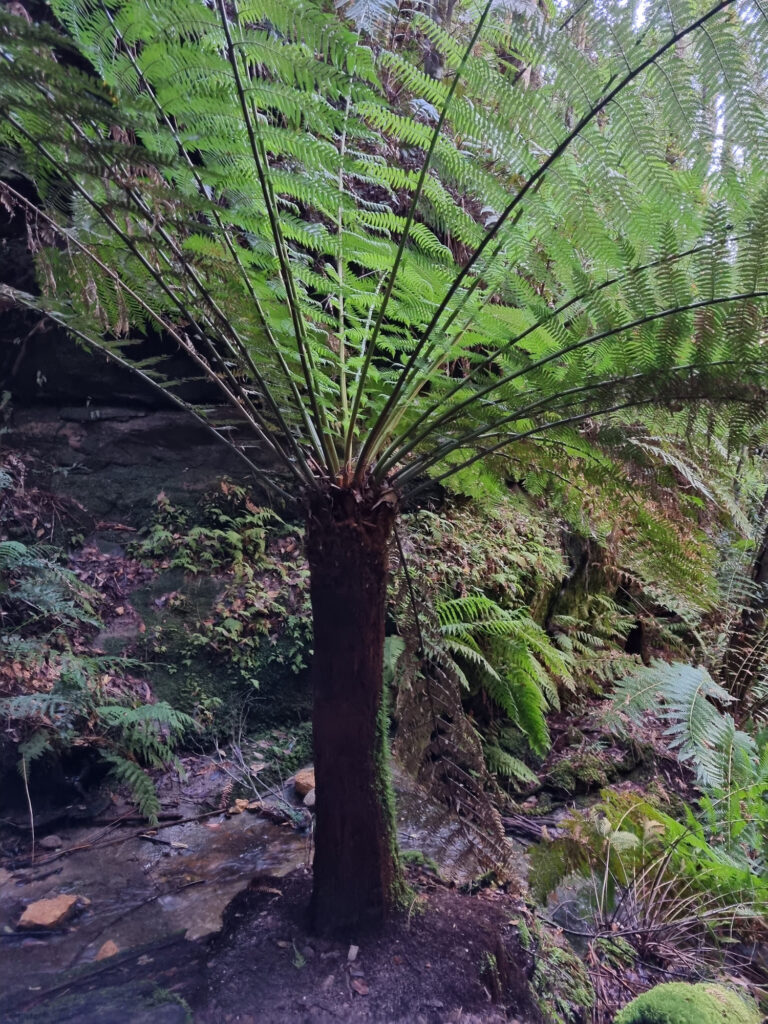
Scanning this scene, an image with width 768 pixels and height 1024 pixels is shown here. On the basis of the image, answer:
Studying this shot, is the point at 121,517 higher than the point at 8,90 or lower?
lower

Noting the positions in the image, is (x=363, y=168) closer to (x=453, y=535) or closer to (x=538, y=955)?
(x=538, y=955)

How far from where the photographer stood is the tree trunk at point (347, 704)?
146 cm

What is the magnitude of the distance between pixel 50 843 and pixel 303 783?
Answer: 0.90 metres

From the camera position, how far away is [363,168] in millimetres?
1634

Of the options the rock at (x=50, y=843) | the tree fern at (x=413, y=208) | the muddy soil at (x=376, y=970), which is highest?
the tree fern at (x=413, y=208)

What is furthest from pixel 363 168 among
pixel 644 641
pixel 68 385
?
pixel 644 641

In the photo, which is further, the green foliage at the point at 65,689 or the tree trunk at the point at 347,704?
the green foliage at the point at 65,689

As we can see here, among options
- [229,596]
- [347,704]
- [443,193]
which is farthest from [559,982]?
[229,596]

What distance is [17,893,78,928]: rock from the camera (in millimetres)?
1677

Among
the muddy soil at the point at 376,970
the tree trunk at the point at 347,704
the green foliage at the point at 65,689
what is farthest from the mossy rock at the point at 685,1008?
the green foliage at the point at 65,689

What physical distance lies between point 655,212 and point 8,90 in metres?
1.41

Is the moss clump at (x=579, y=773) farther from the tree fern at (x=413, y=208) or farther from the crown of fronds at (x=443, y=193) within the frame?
the crown of fronds at (x=443, y=193)

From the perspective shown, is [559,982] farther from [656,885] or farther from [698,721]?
[698,721]

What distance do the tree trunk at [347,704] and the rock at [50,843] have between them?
1139mm
